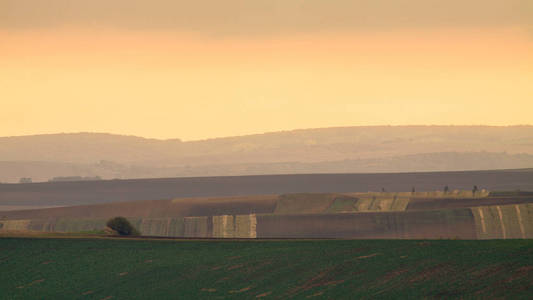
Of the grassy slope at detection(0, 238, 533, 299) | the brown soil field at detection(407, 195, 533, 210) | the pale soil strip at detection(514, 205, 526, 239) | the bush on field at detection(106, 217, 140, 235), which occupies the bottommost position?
the grassy slope at detection(0, 238, 533, 299)

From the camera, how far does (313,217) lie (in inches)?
4459

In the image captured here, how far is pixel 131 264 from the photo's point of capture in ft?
200

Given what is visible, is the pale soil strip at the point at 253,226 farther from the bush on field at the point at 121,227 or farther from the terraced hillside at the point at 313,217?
the bush on field at the point at 121,227

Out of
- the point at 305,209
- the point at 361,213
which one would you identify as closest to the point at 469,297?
the point at 361,213

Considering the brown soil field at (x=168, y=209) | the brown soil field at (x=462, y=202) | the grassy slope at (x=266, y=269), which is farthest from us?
the brown soil field at (x=168, y=209)

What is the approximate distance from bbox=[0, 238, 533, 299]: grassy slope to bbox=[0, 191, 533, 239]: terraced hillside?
111 feet

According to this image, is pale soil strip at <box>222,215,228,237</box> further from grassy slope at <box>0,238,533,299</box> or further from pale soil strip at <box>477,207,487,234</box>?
grassy slope at <box>0,238,533,299</box>

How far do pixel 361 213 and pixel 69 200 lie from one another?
102 metres

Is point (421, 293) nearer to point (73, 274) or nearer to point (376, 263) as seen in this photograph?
point (376, 263)

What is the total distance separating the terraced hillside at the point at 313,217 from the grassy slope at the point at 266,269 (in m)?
33.8

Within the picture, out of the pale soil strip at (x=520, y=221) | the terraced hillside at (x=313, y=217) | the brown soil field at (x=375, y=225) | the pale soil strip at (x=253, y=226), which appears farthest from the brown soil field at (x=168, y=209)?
the pale soil strip at (x=520, y=221)

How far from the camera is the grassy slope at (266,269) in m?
41.5

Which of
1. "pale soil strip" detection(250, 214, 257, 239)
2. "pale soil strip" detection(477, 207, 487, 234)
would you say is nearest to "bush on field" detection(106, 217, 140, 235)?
"pale soil strip" detection(250, 214, 257, 239)

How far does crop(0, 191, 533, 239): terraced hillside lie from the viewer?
98188 millimetres
